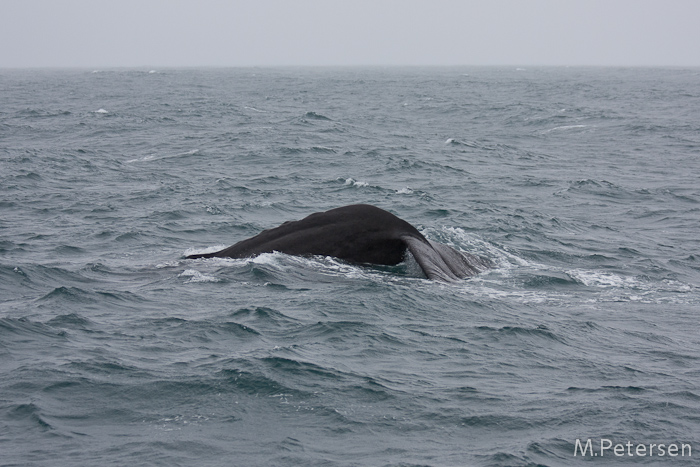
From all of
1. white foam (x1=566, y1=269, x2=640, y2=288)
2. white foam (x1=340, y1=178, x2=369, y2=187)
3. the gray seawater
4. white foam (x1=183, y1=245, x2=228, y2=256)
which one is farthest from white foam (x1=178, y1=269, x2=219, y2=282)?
white foam (x1=340, y1=178, x2=369, y2=187)

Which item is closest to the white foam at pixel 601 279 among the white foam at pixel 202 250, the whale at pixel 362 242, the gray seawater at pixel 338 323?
the gray seawater at pixel 338 323

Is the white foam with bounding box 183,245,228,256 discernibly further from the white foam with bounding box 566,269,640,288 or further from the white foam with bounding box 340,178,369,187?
the white foam with bounding box 340,178,369,187

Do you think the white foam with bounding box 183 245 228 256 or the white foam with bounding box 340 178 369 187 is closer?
the white foam with bounding box 183 245 228 256

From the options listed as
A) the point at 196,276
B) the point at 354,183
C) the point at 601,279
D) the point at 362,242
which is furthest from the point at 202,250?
the point at 354,183

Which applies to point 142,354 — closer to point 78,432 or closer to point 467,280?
point 78,432

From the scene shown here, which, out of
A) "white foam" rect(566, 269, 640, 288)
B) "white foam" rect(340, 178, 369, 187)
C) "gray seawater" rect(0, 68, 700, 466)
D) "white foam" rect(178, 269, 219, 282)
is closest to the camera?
"gray seawater" rect(0, 68, 700, 466)

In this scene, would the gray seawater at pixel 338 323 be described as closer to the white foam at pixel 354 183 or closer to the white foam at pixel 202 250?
the white foam at pixel 354 183

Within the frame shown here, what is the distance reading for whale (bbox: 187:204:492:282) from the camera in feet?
45.5

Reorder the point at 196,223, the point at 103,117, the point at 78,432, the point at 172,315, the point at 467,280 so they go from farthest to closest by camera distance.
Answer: the point at 103,117
the point at 196,223
the point at 467,280
the point at 172,315
the point at 78,432

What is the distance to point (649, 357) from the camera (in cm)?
1102

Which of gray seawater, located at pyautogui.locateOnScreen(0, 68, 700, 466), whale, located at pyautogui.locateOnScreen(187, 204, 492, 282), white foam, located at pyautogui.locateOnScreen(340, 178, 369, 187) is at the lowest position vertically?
gray seawater, located at pyautogui.locateOnScreen(0, 68, 700, 466)

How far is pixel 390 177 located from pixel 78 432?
22055mm

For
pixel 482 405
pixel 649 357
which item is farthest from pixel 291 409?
pixel 649 357

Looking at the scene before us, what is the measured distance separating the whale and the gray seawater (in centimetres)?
28
